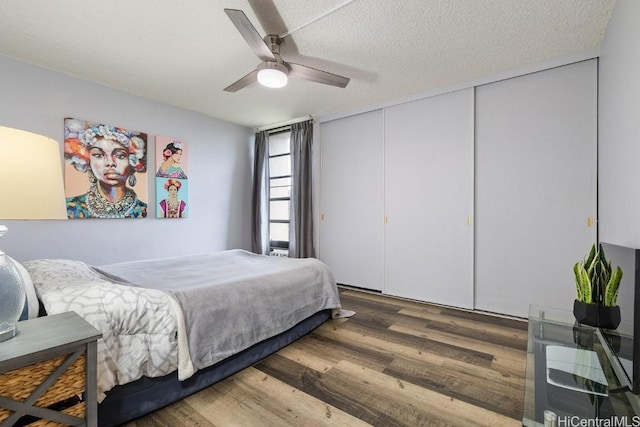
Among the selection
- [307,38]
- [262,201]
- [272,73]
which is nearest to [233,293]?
[272,73]

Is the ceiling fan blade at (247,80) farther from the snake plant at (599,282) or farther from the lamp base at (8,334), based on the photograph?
the snake plant at (599,282)

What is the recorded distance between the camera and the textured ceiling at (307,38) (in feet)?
6.54

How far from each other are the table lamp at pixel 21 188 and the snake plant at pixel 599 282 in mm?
2523

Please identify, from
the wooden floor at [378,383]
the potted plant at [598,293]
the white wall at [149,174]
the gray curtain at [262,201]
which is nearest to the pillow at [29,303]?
the wooden floor at [378,383]

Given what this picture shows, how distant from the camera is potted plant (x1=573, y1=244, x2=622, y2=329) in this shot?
1.51m

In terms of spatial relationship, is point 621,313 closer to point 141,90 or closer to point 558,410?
point 558,410

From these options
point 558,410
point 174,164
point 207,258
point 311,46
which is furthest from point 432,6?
point 174,164

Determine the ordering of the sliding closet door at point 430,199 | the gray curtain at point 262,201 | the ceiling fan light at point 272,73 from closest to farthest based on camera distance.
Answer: the ceiling fan light at point 272,73, the sliding closet door at point 430,199, the gray curtain at point 262,201

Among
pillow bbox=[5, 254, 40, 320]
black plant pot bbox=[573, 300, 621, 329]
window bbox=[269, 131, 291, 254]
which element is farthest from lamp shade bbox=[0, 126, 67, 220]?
window bbox=[269, 131, 291, 254]

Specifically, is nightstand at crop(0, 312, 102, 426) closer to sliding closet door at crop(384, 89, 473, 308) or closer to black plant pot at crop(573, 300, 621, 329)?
black plant pot at crop(573, 300, 621, 329)

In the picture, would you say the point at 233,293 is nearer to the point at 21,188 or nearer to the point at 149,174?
the point at 21,188

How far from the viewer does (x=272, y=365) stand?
2.04m

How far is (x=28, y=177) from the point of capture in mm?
916

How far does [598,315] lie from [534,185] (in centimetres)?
161
